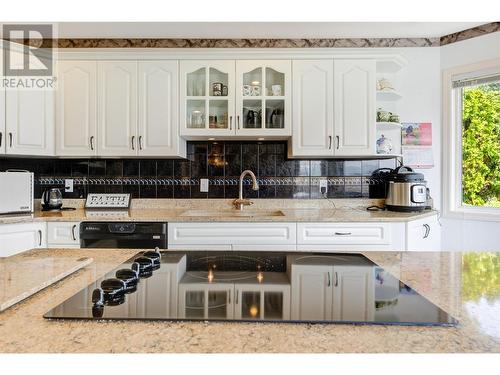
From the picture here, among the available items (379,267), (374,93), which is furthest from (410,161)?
(379,267)

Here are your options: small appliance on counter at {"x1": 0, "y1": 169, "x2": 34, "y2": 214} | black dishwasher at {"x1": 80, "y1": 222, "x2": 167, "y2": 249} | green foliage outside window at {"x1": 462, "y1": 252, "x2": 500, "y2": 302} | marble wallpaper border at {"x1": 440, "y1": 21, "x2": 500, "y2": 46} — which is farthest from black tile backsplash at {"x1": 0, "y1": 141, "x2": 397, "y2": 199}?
green foliage outside window at {"x1": 462, "y1": 252, "x2": 500, "y2": 302}

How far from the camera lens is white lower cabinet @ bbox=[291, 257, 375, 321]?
0.68 m

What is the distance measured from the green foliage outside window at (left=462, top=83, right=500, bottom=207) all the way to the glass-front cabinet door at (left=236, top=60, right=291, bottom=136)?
162cm

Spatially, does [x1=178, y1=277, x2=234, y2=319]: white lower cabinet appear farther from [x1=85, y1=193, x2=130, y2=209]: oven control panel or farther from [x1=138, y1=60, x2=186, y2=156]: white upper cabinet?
[x1=85, y1=193, x2=130, y2=209]: oven control panel

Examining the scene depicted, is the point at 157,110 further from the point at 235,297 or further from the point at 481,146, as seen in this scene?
the point at 481,146

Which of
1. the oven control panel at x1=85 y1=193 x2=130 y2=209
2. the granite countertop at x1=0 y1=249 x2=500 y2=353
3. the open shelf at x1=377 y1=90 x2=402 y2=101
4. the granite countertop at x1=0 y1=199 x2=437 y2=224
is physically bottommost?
the granite countertop at x1=0 y1=249 x2=500 y2=353

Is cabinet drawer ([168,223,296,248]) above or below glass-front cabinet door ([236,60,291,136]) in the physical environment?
below

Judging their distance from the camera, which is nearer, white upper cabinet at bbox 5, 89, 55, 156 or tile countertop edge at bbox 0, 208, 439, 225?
tile countertop edge at bbox 0, 208, 439, 225

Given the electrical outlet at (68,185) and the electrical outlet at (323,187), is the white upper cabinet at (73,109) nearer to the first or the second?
the electrical outlet at (68,185)

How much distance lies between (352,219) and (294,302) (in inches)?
70.3

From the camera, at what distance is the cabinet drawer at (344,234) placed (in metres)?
2.43

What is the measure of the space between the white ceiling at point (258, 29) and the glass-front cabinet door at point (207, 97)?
0.30 meters

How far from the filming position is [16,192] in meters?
2.55

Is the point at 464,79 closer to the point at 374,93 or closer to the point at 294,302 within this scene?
the point at 374,93
